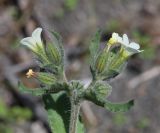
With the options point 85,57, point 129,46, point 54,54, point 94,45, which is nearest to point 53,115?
point 54,54

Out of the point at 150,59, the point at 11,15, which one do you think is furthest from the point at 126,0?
the point at 11,15

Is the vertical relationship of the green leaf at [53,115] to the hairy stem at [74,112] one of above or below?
above

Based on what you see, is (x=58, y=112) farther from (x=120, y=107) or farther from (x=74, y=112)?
(x=120, y=107)

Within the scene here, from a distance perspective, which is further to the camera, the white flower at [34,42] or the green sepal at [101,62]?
the white flower at [34,42]

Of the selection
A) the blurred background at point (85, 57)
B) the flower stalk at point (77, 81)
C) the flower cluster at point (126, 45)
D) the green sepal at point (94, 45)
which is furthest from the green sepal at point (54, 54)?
the blurred background at point (85, 57)

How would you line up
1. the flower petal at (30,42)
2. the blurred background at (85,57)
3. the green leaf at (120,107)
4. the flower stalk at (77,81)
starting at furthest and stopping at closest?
1. the blurred background at (85,57)
2. the flower petal at (30,42)
3. the flower stalk at (77,81)
4. the green leaf at (120,107)

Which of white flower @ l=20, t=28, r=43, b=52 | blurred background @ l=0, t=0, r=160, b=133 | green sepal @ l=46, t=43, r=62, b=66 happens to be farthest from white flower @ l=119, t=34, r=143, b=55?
blurred background @ l=0, t=0, r=160, b=133

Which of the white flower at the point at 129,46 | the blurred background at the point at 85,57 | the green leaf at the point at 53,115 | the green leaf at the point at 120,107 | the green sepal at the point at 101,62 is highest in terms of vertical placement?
the blurred background at the point at 85,57

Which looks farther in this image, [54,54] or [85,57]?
[85,57]

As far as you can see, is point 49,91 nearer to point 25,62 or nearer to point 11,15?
point 25,62

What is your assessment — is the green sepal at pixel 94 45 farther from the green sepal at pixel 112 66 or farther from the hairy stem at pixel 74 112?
the hairy stem at pixel 74 112
